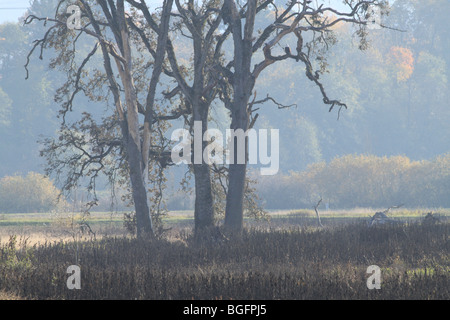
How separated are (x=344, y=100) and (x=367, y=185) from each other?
97.5ft

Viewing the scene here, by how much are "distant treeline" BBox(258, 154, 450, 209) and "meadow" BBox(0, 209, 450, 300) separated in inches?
1123

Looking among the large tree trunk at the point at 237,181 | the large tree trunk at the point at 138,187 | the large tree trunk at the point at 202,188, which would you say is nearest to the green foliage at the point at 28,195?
the large tree trunk at the point at 138,187

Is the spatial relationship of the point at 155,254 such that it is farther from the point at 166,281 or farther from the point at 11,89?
the point at 11,89

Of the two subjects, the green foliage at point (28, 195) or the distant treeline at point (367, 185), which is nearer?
the distant treeline at point (367, 185)

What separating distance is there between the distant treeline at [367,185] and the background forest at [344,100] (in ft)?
64.4

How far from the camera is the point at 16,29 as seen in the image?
260 feet

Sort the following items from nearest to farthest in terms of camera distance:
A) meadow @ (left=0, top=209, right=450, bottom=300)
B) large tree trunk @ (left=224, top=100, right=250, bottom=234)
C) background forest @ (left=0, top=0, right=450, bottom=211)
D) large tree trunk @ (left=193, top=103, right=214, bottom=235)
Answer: meadow @ (left=0, top=209, right=450, bottom=300) → large tree trunk @ (left=224, top=100, right=250, bottom=234) → large tree trunk @ (left=193, top=103, right=214, bottom=235) → background forest @ (left=0, top=0, right=450, bottom=211)

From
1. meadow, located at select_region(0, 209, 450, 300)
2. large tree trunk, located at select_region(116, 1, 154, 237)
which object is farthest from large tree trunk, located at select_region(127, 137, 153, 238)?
meadow, located at select_region(0, 209, 450, 300)

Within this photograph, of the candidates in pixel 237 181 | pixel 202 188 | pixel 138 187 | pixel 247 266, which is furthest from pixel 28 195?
pixel 247 266

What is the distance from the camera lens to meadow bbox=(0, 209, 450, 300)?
1029 cm

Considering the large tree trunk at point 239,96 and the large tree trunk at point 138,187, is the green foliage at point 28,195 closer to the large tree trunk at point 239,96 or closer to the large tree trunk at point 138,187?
the large tree trunk at point 138,187

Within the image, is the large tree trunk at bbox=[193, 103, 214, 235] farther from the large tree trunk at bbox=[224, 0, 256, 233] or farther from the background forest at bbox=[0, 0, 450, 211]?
the background forest at bbox=[0, 0, 450, 211]

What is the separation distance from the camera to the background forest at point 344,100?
74500mm

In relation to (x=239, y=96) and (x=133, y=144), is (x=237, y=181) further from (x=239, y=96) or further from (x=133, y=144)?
(x=133, y=144)
